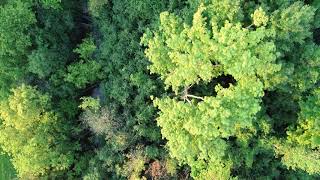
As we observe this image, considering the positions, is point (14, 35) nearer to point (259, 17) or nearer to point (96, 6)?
point (96, 6)

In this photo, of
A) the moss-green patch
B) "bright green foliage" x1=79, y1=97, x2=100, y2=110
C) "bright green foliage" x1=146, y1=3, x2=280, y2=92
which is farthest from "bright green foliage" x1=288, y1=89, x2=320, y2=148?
the moss-green patch

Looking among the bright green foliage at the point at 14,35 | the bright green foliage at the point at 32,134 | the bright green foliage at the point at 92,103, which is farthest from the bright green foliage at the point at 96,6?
the bright green foliage at the point at 32,134

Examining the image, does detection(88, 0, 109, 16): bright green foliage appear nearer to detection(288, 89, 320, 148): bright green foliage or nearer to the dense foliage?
the dense foliage

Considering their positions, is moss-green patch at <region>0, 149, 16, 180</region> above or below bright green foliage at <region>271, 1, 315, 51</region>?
below

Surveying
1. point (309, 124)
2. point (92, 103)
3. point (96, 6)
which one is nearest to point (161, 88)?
point (92, 103)

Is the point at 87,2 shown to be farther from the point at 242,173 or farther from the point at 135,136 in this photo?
the point at 242,173
